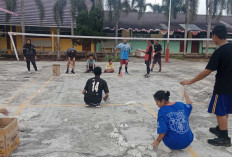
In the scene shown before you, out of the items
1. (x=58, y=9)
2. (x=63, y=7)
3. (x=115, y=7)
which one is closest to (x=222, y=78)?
(x=115, y=7)

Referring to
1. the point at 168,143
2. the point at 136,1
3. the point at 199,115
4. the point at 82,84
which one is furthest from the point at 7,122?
the point at 136,1

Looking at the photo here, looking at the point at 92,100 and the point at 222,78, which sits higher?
the point at 222,78

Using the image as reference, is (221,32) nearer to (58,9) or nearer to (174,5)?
(58,9)

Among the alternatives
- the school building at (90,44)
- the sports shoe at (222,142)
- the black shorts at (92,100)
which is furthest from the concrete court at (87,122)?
the school building at (90,44)

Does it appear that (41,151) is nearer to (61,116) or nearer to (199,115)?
(61,116)

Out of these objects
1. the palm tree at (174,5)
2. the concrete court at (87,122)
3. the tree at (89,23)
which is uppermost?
the palm tree at (174,5)

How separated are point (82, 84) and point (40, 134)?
545 centimetres

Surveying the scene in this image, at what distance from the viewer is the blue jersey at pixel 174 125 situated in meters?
3.71

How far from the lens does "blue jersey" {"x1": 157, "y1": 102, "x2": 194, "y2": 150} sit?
146 inches

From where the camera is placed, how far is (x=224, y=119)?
4156mm

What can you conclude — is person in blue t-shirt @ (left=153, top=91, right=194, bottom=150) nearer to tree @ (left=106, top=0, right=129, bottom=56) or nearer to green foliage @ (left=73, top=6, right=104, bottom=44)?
green foliage @ (left=73, top=6, right=104, bottom=44)

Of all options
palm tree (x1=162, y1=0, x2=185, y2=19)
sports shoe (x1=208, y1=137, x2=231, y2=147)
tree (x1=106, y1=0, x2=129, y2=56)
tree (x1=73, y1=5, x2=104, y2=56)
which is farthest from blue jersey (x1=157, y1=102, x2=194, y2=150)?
palm tree (x1=162, y1=0, x2=185, y2=19)

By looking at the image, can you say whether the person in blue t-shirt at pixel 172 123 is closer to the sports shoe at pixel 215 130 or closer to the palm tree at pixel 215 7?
the sports shoe at pixel 215 130

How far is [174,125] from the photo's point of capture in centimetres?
372
